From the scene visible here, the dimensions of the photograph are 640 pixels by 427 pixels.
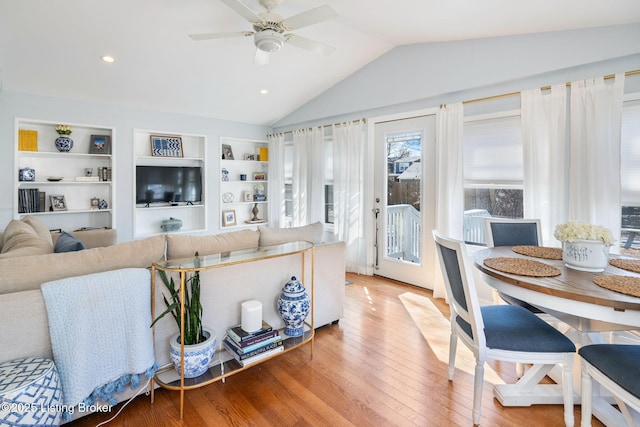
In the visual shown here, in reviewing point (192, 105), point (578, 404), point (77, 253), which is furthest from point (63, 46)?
point (578, 404)

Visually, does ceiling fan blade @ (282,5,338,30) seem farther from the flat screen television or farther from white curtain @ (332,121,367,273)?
the flat screen television

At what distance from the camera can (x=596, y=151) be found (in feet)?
8.55

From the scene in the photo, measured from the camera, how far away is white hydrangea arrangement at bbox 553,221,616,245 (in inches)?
66.7

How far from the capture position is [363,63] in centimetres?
429

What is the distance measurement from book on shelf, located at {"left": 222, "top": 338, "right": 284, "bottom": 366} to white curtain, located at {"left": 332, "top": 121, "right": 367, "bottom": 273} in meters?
2.67

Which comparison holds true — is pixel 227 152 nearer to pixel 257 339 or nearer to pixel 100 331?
pixel 257 339

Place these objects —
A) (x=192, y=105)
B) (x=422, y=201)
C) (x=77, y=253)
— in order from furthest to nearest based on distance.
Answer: (x=192, y=105)
(x=422, y=201)
(x=77, y=253)

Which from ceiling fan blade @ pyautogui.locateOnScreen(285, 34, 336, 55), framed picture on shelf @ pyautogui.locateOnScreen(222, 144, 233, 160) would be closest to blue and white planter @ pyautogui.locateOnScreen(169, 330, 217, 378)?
ceiling fan blade @ pyautogui.locateOnScreen(285, 34, 336, 55)

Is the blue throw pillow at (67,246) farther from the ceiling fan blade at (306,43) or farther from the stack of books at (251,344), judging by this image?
the ceiling fan blade at (306,43)

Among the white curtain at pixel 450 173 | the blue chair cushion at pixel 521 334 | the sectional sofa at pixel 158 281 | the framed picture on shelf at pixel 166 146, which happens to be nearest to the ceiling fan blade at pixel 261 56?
the sectional sofa at pixel 158 281

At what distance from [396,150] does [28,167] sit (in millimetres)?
4807

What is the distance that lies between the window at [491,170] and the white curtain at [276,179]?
10.7 ft

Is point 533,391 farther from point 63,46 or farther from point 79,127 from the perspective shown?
point 79,127

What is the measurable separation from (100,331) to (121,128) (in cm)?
391
